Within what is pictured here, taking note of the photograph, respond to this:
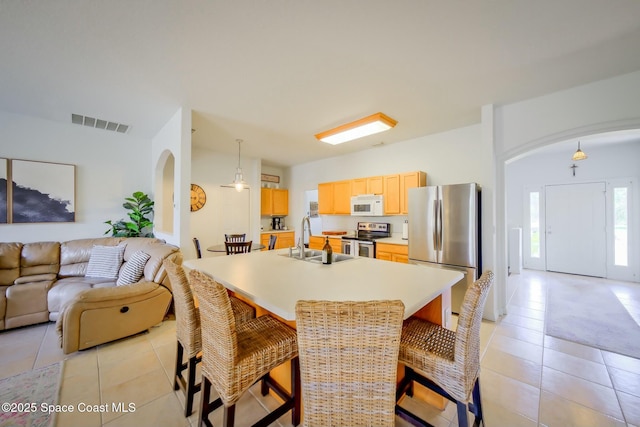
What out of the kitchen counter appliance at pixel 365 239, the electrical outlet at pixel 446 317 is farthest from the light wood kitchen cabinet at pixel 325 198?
the electrical outlet at pixel 446 317

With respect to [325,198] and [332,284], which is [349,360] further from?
[325,198]

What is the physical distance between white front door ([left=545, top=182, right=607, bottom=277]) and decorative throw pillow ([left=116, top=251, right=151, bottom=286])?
8.06 metres

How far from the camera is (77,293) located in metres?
2.53

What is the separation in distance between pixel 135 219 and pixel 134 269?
1542 millimetres

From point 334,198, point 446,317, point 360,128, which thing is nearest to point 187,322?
point 446,317

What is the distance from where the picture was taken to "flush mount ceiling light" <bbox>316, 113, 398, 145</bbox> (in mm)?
3251

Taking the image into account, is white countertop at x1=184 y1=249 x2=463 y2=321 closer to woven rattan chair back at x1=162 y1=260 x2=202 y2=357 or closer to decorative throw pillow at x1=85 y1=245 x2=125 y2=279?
woven rattan chair back at x1=162 y1=260 x2=202 y2=357

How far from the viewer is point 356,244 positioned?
181 inches

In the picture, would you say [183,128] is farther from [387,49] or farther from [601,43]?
[601,43]

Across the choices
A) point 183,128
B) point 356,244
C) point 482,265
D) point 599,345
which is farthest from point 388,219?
point 183,128

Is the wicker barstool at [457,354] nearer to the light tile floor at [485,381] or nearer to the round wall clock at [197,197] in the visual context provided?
the light tile floor at [485,381]

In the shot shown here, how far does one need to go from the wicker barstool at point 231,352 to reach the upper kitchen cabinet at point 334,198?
4.04 m

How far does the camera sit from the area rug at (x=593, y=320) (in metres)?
2.54

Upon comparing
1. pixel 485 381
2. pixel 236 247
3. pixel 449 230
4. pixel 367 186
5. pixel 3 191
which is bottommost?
pixel 485 381
